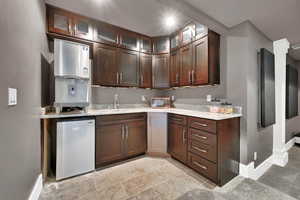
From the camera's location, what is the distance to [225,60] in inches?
86.8

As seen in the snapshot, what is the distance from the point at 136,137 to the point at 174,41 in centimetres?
224

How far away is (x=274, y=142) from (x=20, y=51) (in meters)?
4.25

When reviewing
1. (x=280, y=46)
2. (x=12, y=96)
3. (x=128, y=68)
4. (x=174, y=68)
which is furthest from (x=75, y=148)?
(x=280, y=46)

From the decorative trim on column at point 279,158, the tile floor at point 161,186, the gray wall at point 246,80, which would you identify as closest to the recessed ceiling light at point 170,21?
the gray wall at point 246,80

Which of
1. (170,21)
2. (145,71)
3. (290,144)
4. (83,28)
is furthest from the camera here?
(290,144)

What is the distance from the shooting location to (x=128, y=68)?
2805 millimetres

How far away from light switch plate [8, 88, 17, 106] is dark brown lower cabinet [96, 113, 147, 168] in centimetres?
113

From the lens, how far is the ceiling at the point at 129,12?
6.39 ft

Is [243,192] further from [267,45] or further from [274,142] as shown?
[267,45]

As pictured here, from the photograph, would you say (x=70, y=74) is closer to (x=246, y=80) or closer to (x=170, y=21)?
(x=170, y=21)

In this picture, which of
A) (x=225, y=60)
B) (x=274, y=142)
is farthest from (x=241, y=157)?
(x=225, y=60)

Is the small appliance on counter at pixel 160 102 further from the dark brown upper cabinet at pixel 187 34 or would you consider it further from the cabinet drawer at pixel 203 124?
the dark brown upper cabinet at pixel 187 34

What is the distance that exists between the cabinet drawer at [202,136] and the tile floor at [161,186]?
56 cm

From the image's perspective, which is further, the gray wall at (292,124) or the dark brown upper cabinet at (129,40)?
the gray wall at (292,124)
